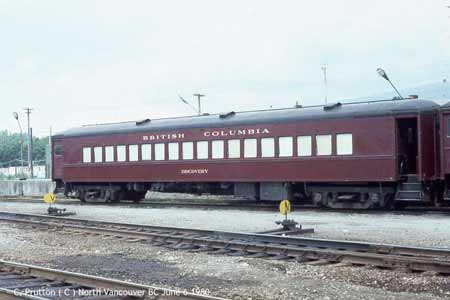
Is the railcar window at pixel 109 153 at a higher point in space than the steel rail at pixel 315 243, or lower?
higher

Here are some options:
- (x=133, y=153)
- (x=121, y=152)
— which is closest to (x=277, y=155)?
(x=133, y=153)

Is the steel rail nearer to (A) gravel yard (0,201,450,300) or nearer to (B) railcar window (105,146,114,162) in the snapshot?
(A) gravel yard (0,201,450,300)

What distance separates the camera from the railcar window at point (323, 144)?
22312 mm

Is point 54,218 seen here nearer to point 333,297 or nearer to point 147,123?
point 147,123

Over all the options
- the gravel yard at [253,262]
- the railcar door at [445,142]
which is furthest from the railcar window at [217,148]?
the railcar door at [445,142]

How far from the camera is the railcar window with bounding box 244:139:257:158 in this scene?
2420cm

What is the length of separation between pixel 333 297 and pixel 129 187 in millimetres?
21237

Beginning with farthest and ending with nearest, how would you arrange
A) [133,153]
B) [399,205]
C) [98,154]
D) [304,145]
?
[98,154] → [133,153] → [304,145] → [399,205]

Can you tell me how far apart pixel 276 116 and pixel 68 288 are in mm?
15619

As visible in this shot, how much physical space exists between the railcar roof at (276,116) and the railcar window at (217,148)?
2.15ft

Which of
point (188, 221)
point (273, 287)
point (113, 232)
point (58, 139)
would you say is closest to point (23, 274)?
point (273, 287)

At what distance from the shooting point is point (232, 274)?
1027 centimetres

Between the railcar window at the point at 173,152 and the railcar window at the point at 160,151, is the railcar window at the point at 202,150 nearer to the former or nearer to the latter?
A: the railcar window at the point at 173,152

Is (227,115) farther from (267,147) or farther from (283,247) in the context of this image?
(283,247)
